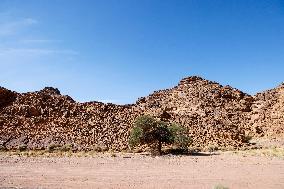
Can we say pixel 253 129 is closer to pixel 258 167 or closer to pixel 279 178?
pixel 258 167

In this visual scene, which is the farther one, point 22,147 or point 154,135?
point 22,147

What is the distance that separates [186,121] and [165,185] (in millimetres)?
43865

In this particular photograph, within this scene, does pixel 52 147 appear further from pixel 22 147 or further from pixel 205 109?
pixel 205 109

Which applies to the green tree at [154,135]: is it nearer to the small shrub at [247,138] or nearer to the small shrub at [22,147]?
the small shrub at [22,147]

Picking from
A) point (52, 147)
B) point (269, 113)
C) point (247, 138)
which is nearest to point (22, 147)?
point (52, 147)

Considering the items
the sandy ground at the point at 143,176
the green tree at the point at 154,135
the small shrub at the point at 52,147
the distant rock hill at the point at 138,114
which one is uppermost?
the distant rock hill at the point at 138,114

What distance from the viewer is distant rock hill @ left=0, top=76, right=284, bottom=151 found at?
5888cm

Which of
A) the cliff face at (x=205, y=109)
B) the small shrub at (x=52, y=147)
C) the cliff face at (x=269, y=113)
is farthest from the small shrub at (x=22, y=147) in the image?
the cliff face at (x=269, y=113)

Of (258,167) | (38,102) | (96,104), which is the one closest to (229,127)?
(96,104)

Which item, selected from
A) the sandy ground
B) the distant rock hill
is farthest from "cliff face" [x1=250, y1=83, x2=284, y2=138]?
the sandy ground

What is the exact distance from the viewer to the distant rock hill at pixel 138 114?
58875 mm

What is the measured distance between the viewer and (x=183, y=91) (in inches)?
3233

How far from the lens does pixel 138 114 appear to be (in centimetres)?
6744

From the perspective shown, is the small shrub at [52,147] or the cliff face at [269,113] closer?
the small shrub at [52,147]
